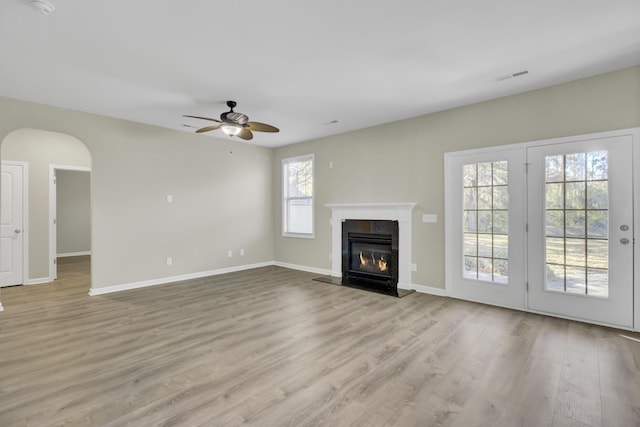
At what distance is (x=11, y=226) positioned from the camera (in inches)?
211

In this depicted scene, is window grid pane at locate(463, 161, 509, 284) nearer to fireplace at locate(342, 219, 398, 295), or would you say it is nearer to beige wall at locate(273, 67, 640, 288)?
beige wall at locate(273, 67, 640, 288)

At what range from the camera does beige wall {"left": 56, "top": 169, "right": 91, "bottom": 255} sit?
342 inches

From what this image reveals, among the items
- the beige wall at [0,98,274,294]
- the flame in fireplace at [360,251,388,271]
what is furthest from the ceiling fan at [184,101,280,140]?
the flame in fireplace at [360,251,388,271]

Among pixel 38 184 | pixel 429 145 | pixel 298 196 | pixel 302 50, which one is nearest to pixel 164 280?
pixel 38 184

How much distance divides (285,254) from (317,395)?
502 cm

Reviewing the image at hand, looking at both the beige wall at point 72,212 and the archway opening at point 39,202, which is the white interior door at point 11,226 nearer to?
the archway opening at point 39,202

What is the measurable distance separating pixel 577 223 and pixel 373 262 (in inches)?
114

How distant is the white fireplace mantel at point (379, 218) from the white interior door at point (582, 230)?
1660 millimetres

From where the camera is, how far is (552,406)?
2047 mm

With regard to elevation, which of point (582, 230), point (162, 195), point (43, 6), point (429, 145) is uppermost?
point (43, 6)

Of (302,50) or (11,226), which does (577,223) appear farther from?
(11,226)

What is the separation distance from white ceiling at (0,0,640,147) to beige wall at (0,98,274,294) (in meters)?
0.54

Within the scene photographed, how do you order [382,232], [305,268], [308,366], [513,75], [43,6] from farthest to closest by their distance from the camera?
[305,268] < [382,232] < [513,75] < [308,366] < [43,6]

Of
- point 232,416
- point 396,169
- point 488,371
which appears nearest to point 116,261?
point 232,416
